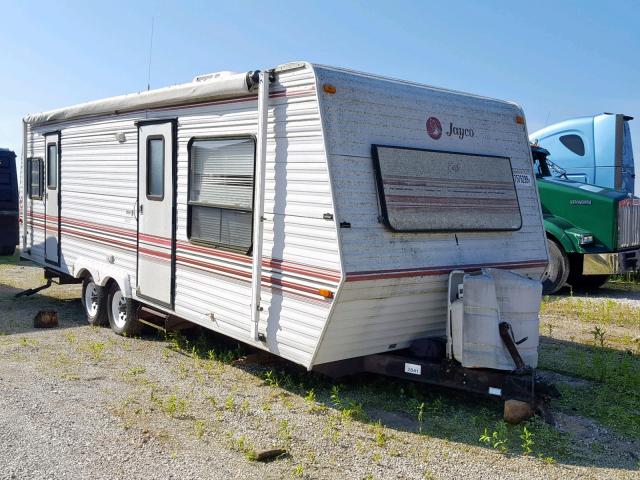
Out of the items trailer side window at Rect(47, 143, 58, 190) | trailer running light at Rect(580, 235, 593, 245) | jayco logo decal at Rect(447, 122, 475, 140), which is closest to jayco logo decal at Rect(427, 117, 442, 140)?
jayco logo decal at Rect(447, 122, 475, 140)

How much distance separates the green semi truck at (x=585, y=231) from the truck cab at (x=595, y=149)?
1.61 metres

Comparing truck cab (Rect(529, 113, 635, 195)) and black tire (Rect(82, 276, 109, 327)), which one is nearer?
black tire (Rect(82, 276, 109, 327))

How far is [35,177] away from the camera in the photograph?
9828 mm

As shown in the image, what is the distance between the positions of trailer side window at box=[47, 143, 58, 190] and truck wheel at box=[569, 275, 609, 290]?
8.47m

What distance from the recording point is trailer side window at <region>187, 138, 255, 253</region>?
566 cm

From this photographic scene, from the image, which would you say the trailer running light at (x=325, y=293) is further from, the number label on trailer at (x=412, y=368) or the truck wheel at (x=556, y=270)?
the truck wheel at (x=556, y=270)

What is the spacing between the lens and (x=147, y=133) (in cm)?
701

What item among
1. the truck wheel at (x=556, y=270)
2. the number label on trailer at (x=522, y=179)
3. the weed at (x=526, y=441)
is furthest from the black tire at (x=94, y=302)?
the truck wheel at (x=556, y=270)

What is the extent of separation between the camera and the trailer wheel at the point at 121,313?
746 centimetres

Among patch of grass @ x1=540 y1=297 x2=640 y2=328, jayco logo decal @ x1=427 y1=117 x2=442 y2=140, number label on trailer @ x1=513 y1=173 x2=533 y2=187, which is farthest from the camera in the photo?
patch of grass @ x1=540 y1=297 x2=640 y2=328

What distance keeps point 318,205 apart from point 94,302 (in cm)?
442

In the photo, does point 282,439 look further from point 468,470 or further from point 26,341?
point 26,341

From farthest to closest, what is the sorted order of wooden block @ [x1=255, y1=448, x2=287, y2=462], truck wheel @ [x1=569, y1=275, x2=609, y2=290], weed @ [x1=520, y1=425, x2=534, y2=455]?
1. truck wheel @ [x1=569, y1=275, x2=609, y2=290]
2. weed @ [x1=520, y1=425, x2=534, y2=455]
3. wooden block @ [x1=255, y1=448, x2=287, y2=462]

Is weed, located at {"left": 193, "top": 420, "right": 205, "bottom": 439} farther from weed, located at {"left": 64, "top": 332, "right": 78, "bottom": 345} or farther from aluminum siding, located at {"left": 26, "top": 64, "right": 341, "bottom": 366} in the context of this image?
weed, located at {"left": 64, "top": 332, "right": 78, "bottom": 345}
